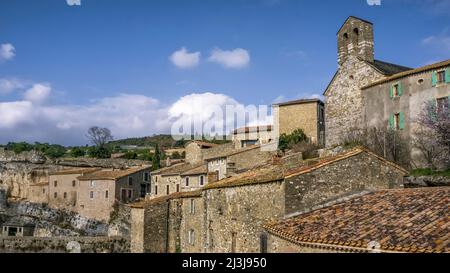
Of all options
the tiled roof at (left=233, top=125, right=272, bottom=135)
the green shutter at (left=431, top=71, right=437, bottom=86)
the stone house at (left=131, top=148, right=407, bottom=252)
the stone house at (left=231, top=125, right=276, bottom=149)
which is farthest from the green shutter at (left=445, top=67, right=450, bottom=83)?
the tiled roof at (left=233, top=125, right=272, bottom=135)

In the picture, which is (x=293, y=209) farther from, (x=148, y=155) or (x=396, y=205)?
(x=148, y=155)

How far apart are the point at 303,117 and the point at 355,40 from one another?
1333 centimetres

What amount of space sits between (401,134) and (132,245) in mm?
21087

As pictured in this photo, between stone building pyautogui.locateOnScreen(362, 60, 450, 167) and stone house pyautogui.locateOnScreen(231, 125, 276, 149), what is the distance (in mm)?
20023

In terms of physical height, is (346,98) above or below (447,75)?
above

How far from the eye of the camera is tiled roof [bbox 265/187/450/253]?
9.48 metres

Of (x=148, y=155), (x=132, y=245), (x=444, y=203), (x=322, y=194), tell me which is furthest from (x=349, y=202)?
(x=148, y=155)

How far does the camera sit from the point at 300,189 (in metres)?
14.1

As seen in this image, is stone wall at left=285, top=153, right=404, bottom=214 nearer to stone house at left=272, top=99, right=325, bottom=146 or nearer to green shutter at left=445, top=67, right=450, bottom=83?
green shutter at left=445, top=67, right=450, bottom=83

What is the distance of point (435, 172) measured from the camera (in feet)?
84.4

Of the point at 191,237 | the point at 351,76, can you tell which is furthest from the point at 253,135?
the point at 191,237

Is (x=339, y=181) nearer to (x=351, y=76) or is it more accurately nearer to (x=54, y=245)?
(x=351, y=76)

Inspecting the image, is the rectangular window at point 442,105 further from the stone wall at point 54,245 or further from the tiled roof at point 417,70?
the stone wall at point 54,245

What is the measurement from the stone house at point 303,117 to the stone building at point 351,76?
311 inches
